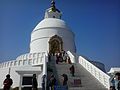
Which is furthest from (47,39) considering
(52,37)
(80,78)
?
A: (80,78)

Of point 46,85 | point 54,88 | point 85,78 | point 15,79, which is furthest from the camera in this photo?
point 15,79

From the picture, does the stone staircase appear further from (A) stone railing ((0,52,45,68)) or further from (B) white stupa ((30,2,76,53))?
(B) white stupa ((30,2,76,53))

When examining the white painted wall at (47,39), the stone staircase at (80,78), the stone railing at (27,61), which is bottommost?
the stone staircase at (80,78)

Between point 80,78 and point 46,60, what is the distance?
5.11 meters

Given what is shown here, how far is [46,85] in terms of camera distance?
1400 cm

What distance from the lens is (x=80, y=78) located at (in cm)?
1644

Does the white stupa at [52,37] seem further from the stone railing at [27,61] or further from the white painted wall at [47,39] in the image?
the stone railing at [27,61]

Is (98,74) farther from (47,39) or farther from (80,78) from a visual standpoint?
(47,39)

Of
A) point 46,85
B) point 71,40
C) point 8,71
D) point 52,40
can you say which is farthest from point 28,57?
point 46,85

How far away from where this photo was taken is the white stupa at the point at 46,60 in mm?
17047

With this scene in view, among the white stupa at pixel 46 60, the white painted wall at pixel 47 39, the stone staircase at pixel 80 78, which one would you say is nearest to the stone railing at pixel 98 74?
the white stupa at pixel 46 60

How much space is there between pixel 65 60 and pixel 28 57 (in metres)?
4.59

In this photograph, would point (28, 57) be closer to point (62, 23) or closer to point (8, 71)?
point (8, 71)

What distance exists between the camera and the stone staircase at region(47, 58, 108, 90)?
46.8 ft
